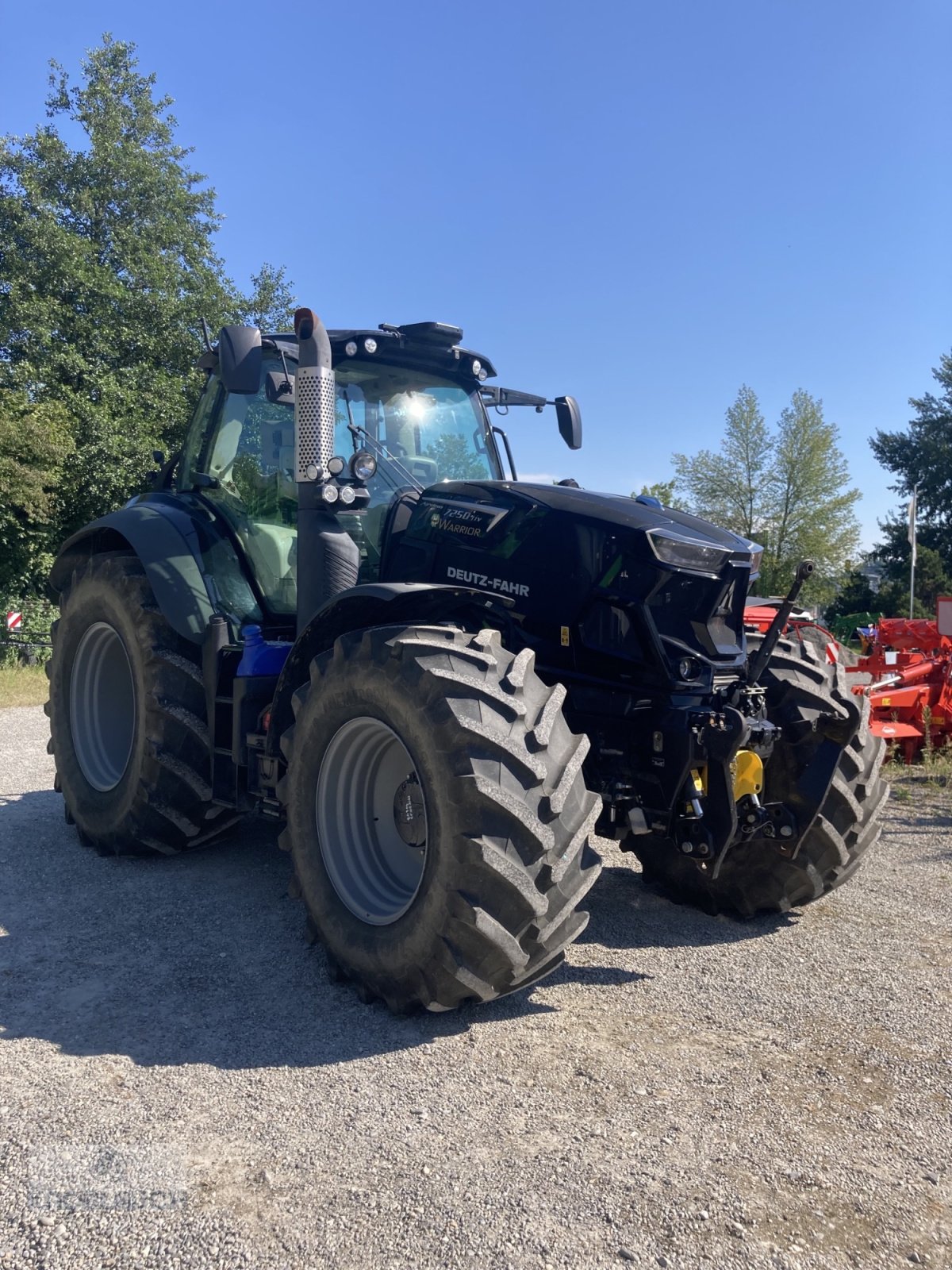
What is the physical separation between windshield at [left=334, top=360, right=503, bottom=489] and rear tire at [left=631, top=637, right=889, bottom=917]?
1775 mm

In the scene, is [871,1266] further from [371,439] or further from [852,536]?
[852,536]

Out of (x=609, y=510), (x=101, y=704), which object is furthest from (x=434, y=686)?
(x=101, y=704)

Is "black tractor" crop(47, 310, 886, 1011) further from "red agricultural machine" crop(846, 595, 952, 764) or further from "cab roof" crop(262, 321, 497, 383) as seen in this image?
"red agricultural machine" crop(846, 595, 952, 764)

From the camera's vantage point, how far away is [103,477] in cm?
1939

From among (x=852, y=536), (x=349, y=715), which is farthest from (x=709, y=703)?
(x=852, y=536)

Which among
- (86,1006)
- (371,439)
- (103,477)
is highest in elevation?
(103,477)

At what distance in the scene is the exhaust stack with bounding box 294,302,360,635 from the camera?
4.04 meters

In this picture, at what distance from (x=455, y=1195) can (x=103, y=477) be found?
A: 19009mm

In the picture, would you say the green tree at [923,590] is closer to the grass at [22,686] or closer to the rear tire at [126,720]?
the grass at [22,686]

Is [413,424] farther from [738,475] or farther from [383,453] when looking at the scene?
[738,475]

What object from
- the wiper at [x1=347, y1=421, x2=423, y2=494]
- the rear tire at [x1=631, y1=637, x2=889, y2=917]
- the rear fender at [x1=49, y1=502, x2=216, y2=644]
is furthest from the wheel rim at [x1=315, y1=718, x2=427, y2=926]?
the wiper at [x1=347, y1=421, x2=423, y2=494]

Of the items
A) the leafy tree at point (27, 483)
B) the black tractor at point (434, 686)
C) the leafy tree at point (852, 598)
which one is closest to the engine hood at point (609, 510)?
the black tractor at point (434, 686)

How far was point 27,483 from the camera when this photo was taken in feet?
54.1

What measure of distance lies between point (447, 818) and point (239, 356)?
217 centimetres
